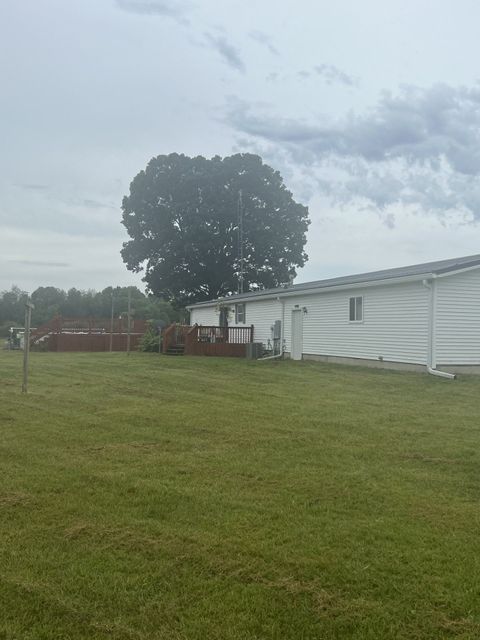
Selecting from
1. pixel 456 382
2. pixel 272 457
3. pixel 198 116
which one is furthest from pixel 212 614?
pixel 198 116

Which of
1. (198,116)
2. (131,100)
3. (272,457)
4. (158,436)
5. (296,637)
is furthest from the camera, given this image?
(198,116)

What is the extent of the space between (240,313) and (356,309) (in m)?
8.56

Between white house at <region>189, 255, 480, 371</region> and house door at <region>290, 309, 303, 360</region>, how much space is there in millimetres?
34

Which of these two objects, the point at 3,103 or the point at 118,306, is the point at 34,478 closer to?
the point at 3,103

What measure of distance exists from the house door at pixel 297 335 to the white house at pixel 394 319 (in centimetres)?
3

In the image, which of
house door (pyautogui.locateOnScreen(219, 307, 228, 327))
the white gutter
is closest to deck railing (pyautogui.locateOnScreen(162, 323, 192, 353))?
the white gutter

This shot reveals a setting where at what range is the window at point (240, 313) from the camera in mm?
24562

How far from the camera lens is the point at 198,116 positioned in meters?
15.3

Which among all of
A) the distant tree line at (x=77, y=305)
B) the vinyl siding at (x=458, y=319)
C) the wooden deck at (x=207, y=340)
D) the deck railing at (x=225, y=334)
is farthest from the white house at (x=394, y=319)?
the distant tree line at (x=77, y=305)

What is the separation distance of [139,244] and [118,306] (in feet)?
41.3

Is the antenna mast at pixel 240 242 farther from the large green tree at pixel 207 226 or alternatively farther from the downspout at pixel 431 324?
the downspout at pixel 431 324

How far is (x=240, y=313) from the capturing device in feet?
81.5

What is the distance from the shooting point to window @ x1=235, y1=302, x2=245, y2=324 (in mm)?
24562

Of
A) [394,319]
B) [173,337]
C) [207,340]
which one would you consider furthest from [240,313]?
[394,319]
